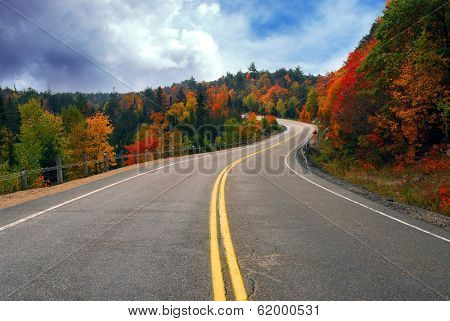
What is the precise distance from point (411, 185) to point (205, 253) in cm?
1321

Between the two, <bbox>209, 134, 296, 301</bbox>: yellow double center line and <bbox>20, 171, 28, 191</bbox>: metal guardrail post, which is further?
<bbox>20, 171, 28, 191</bbox>: metal guardrail post

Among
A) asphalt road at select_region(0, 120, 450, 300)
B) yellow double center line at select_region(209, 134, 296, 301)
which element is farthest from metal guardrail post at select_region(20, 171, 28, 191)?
yellow double center line at select_region(209, 134, 296, 301)

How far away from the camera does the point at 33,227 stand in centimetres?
631

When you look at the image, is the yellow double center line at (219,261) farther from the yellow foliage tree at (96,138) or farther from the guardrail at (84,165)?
the yellow foliage tree at (96,138)

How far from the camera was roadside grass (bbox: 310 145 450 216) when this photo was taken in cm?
1062

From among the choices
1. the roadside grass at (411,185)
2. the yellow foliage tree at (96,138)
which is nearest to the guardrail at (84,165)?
the yellow foliage tree at (96,138)

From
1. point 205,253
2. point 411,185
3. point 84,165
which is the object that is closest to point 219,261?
point 205,253

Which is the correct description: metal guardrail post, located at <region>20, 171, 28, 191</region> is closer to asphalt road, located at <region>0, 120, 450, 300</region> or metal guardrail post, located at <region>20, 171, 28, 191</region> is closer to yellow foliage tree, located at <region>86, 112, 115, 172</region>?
asphalt road, located at <region>0, 120, 450, 300</region>

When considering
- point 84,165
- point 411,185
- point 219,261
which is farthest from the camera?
point 84,165

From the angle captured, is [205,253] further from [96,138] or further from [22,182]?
[96,138]

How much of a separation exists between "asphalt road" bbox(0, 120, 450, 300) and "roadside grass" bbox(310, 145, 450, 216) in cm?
293

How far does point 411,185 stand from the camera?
14.5m

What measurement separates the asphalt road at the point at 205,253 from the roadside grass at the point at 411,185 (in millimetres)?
2932

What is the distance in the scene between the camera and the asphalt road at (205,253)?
355 cm
